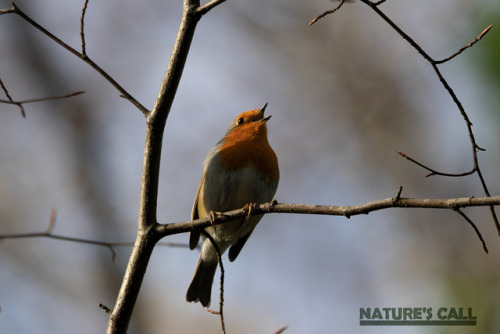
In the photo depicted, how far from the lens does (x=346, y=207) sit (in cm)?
236

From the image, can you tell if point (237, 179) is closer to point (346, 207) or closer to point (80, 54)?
point (80, 54)

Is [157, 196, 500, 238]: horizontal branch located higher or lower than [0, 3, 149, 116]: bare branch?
lower

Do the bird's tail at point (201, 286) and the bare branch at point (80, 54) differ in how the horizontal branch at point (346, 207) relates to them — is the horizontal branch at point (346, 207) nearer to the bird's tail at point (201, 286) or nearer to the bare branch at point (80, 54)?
the bare branch at point (80, 54)

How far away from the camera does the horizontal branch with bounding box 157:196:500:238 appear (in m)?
2.08

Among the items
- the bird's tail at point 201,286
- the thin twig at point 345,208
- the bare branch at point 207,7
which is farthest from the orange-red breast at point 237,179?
the bare branch at point 207,7

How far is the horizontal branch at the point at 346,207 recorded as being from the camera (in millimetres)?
2083

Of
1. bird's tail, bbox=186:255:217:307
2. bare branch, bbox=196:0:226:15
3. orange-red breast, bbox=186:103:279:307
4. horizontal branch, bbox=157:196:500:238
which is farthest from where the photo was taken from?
bird's tail, bbox=186:255:217:307

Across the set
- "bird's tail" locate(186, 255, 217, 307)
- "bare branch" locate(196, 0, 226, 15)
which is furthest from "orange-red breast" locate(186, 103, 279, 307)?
"bare branch" locate(196, 0, 226, 15)

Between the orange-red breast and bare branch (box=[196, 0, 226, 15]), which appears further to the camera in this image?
the orange-red breast

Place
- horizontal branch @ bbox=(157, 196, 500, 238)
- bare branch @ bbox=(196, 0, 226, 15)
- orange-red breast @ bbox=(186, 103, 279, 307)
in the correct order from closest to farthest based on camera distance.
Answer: horizontal branch @ bbox=(157, 196, 500, 238), bare branch @ bbox=(196, 0, 226, 15), orange-red breast @ bbox=(186, 103, 279, 307)

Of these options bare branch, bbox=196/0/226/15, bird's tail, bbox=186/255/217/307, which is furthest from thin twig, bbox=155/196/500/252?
bird's tail, bbox=186/255/217/307

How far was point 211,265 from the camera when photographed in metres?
5.38

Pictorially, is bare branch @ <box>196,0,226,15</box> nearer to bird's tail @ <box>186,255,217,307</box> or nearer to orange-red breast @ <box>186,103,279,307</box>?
orange-red breast @ <box>186,103,279,307</box>

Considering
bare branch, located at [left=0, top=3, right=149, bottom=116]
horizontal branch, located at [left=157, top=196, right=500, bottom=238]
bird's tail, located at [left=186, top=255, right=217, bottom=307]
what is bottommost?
horizontal branch, located at [left=157, top=196, right=500, bottom=238]
